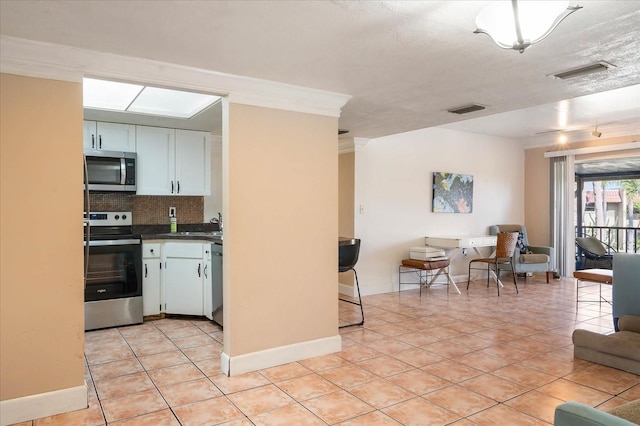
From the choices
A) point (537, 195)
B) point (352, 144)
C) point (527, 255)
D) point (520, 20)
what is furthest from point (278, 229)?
point (537, 195)

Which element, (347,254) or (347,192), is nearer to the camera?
(347,254)

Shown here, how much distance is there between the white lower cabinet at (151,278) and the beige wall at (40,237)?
6.05 ft

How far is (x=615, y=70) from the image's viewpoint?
2865 millimetres

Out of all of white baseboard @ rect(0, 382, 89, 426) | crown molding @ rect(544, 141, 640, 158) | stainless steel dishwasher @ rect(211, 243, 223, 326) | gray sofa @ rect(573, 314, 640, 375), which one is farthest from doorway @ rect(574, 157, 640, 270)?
white baseboard @ rect(0, 382, 89, 426)

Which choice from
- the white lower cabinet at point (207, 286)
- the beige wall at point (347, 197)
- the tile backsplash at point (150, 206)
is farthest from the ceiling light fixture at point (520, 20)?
the tile backsplash at point (150, 206)

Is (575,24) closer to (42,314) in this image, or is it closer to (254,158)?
(254,158)

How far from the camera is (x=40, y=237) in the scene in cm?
244

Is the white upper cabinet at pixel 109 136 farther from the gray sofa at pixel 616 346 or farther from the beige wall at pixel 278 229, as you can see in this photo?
the gray sofa at pixel 616 346

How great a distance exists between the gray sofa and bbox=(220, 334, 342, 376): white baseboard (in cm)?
192

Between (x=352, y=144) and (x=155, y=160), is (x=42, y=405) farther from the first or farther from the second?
(x=352, y=144)

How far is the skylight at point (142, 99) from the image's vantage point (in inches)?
144

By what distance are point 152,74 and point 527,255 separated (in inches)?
246

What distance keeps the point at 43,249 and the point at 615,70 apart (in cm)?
389

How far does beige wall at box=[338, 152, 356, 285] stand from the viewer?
5.74m
